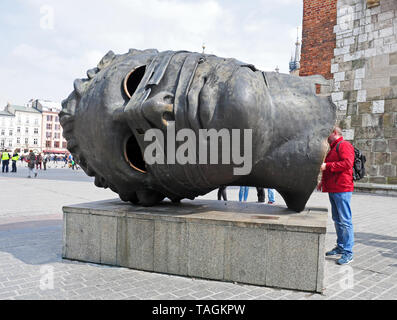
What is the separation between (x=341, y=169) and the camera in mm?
3955

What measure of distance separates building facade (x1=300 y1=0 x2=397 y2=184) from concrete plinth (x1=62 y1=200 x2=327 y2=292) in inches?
332

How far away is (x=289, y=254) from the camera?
3199mm

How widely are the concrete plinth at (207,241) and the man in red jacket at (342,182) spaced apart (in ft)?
0.78

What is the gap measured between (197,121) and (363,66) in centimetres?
1070

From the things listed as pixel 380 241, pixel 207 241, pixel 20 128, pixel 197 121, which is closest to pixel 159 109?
pixel 197 121

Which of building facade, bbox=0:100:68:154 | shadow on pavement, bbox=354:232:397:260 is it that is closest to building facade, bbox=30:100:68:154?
building facade, bbox=0:100:68:154

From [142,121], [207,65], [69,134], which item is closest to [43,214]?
[69,134]

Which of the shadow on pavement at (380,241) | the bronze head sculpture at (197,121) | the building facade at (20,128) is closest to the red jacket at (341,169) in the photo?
the bronze head sculpture at (197,121)

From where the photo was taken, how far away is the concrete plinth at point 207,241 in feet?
10.4

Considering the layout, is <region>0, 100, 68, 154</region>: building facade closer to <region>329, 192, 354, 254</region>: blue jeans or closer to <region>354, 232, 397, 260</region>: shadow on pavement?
<region>354, 232, 397, 260</region>: shadow on pavement

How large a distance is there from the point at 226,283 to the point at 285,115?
5.78 feet

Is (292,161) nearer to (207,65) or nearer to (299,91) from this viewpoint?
(299,91)

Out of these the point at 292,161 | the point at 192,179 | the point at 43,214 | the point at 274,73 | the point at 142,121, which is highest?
the point at 274,73

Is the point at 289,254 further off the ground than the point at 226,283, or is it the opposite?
the point at 289,254
